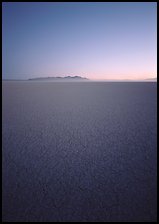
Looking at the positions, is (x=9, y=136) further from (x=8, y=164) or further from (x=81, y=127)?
(x=81, y=127)

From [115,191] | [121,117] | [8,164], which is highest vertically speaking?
[121,117]

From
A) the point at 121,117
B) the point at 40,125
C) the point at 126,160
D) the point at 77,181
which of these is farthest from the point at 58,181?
the point at 121,117

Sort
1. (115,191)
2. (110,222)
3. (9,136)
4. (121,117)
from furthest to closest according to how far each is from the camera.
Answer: (121,117), (9,136), (115,191), (110,222)

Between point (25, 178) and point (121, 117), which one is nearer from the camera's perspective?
point (25, 178)

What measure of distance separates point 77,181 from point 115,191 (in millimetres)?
506

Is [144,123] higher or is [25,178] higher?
[144,123]

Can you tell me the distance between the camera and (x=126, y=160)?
9.76 feet

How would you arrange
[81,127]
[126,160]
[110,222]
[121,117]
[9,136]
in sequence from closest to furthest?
1. [110,222]
2. [126,160]
3. [9,136]
4. [81,127]
5. [121,117]

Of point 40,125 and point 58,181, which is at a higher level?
point 40,125

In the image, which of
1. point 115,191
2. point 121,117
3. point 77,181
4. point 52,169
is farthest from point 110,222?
point 121,117

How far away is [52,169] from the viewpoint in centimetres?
277

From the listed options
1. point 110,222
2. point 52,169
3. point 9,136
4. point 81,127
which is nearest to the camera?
point 110,222

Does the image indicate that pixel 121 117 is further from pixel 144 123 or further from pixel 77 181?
pixel 77 181

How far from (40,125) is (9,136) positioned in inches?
36.1
